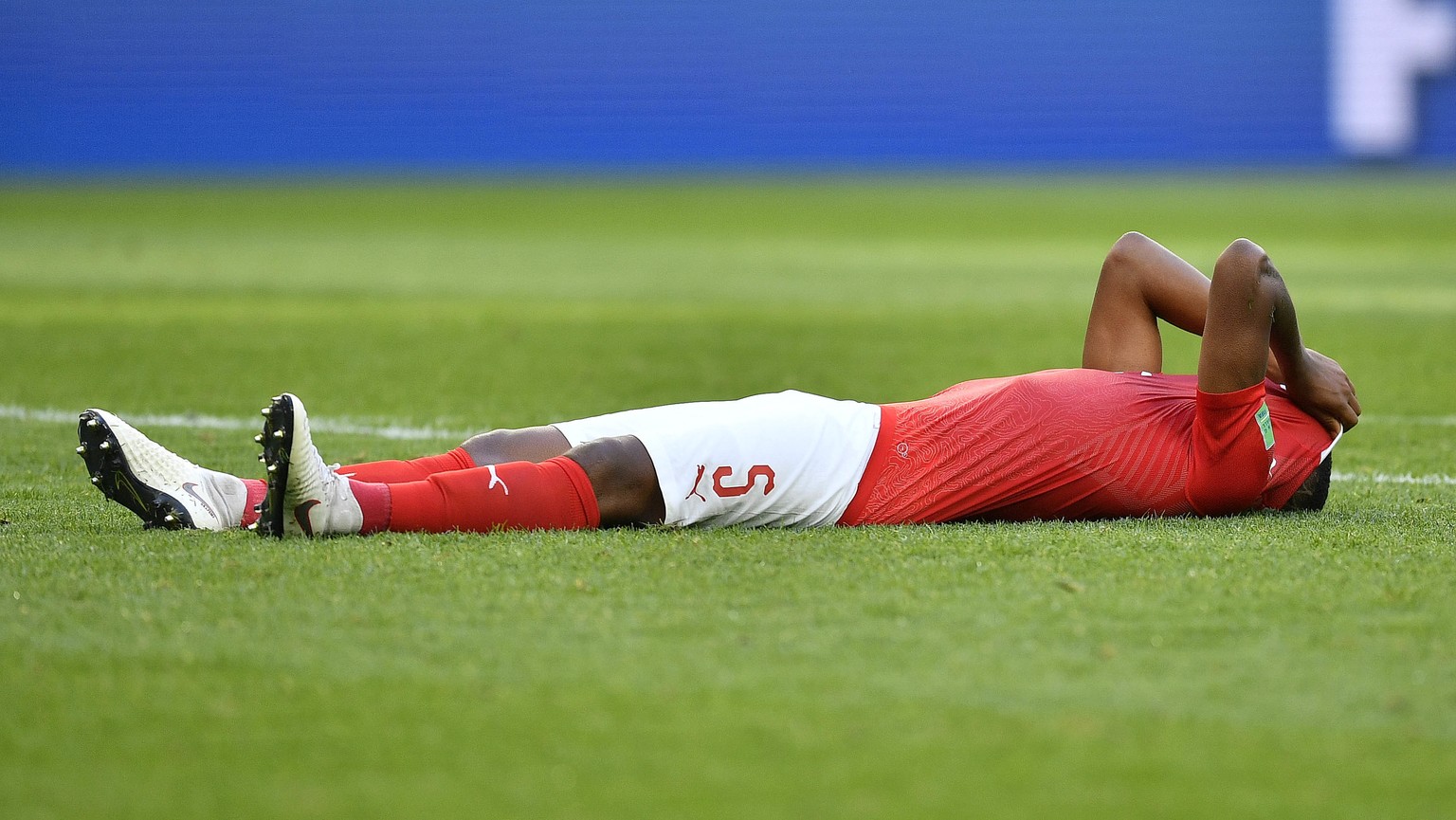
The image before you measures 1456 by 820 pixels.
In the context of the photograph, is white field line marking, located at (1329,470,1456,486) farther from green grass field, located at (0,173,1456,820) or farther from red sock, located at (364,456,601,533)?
red sock, located at (364,456,601,533)

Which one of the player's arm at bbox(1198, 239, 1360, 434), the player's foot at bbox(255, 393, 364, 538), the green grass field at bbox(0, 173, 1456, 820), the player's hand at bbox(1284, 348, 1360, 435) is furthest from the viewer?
the player's hand at bbox(1284, 348, 1360, 435)

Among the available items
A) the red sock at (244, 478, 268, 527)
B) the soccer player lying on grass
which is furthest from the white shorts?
the red sock at (244, 478, 268, 527)

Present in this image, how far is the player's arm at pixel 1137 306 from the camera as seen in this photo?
3.92 m

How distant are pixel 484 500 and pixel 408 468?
0.90 feet

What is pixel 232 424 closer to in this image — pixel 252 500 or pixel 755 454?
pixel 252 500

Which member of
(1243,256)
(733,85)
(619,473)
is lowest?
(619,473)

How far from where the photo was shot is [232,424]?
5480 millimetres

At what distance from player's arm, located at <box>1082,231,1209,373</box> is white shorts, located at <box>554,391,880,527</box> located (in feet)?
2.42

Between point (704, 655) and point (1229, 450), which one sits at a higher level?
point (1229, 450)

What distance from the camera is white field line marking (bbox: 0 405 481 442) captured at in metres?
5.29

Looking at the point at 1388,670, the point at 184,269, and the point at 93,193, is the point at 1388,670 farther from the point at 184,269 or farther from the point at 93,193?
the point at 93,193

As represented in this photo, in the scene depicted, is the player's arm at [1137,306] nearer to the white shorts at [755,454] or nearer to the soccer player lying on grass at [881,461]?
the soccer player lying on grass at [881,461]

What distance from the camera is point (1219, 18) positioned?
2780cm

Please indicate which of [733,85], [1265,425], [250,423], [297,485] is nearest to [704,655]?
[297,485]
